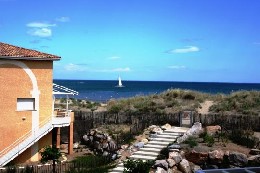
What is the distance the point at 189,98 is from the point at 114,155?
2230cm

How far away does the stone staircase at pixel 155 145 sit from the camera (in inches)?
999

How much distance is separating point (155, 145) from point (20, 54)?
36.6 feet

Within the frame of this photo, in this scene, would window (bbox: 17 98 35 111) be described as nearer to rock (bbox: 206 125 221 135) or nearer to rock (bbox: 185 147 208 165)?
rock (bbox: 185 147 208 165)

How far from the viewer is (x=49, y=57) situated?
28.7 metres

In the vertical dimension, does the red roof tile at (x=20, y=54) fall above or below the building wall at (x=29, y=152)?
above

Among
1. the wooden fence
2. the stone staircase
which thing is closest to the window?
the wooden fence

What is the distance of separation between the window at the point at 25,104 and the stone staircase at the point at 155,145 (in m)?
8.19

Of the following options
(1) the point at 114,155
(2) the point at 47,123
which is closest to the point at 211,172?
(1) the point at 114,155

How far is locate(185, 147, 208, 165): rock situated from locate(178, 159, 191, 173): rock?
2.69 ft

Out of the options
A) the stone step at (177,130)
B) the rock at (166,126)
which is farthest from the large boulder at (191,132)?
the rock at (166,126)

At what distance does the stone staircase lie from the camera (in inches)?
999

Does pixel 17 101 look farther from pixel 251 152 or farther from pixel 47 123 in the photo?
pixel 251 152

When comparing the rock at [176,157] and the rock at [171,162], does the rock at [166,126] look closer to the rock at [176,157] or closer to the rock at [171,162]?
the rock at [176,157]

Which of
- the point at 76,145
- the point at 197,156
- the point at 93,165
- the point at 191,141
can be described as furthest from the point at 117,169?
the point at 76,145
